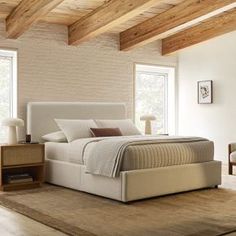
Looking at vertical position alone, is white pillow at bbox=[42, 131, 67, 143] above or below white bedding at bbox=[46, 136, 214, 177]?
above

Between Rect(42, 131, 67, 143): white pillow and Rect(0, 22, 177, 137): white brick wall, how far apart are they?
0.64 meters

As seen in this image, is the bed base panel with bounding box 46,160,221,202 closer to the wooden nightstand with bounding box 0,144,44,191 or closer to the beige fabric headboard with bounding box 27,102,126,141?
the wooden nightstand with bounding box 0,144,44,191

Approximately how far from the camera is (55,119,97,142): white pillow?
5.85 m

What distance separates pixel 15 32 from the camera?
6191mm

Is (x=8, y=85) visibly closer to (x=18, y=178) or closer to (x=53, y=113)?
(x=53, y=113)

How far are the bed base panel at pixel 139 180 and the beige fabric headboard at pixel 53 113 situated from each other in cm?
80

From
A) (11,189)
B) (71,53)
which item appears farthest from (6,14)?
(11,189)

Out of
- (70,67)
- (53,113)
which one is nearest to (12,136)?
(53,113)

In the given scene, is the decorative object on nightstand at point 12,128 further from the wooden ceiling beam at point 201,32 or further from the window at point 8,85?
the wooden ceiling beam at point 201,32

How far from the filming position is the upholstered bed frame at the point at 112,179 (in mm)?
4582

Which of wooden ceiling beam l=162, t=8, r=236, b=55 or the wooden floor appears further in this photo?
wooden ceiling beam l=162, t=8, r=236, b=55

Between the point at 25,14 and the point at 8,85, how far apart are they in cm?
145

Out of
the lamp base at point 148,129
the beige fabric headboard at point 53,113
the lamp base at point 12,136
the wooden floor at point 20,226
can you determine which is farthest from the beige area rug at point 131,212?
the lamp base at point 148,129


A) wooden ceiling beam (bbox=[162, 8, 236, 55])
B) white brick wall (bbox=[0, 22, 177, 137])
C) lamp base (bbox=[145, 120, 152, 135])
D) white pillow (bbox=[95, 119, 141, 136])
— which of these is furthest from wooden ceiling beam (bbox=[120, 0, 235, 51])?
white pillow (bbox=[95, 119, 141, 136])
